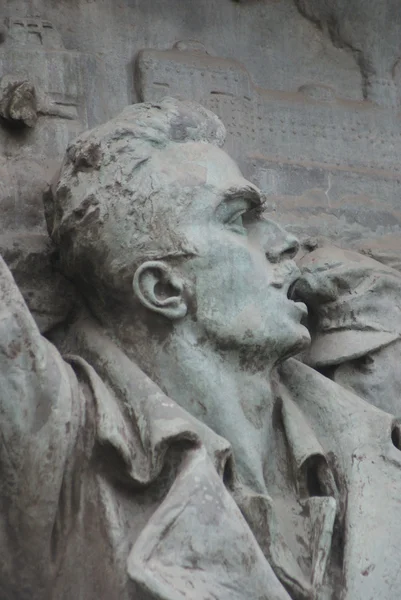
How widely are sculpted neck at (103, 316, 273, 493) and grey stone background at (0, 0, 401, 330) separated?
0.49 metres

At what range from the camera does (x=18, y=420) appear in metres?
3.36

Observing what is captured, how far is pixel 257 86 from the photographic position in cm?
446

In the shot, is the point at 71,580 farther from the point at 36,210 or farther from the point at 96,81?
the point at 96,81

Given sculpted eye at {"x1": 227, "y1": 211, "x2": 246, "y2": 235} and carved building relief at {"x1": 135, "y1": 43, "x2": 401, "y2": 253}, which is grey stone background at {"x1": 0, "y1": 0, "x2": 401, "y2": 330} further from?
sculpted eye at {"x1": 227, "y1": 211, "x2": 246, "y2": 235}

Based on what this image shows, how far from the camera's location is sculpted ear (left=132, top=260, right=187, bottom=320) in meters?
3.62

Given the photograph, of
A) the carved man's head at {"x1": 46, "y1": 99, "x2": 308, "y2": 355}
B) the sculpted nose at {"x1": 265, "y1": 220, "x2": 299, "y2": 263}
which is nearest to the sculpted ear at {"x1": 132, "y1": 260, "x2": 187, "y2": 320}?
the carved man's head at {"x1": 46, "y1": 99, "x2": 308, "y2": 355}

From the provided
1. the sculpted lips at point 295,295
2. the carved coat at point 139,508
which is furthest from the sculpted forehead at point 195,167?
the carved coat at point 139,508

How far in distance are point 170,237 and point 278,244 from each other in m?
0.27

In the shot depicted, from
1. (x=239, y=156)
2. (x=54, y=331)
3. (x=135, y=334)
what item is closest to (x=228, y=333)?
(x=135, y=334)

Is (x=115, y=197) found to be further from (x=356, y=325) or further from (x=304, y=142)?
(x=304, y=142)

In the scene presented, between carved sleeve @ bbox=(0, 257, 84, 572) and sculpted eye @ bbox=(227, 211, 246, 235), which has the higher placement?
sculpted eye @ bbox=(227, 211, 246, 235)

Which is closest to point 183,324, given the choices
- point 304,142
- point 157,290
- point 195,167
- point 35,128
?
point 157,290

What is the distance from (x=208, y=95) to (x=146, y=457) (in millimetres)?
1229

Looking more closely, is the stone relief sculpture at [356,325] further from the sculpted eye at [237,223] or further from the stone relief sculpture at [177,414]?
the sculpted eye at [237,223]
